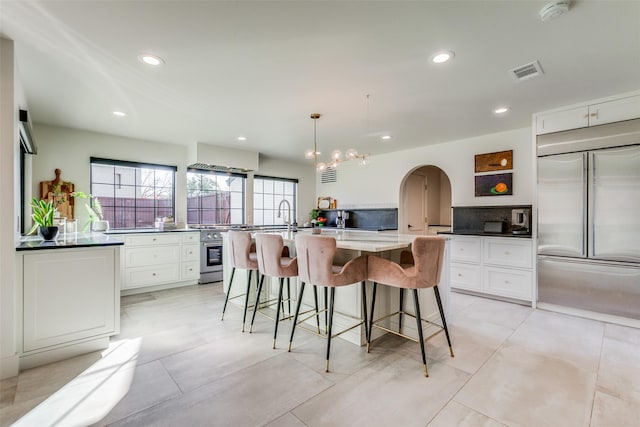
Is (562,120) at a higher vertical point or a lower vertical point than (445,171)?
higher

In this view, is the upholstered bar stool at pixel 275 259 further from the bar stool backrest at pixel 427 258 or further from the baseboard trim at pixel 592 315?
the baseboard trim at pixel 592 315

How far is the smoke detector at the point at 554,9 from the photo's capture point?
5.48ft

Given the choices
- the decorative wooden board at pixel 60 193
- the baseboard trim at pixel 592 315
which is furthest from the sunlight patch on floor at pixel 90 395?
the baseboard trim at pixel 592 315

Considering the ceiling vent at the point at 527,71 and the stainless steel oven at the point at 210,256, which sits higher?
the ceiling vent at the point at 527,71

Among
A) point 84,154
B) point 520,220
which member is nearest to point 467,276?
point 520,220

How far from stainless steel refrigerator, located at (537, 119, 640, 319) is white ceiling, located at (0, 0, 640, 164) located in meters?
0.53

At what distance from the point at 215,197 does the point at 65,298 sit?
11.3ft

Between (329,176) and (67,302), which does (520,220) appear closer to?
(329,176)

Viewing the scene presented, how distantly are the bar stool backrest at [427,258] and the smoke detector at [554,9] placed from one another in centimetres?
153

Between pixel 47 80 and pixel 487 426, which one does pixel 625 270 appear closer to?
pixel 487 426

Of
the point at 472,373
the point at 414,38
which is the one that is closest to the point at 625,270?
the point at 472,373

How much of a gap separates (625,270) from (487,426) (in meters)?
2.75

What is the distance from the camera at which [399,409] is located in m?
1.70

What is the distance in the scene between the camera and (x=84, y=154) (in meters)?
4.23
